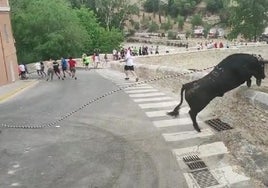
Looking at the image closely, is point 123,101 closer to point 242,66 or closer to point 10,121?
point 10,121

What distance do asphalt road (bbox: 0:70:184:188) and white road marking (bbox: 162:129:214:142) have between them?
0.72ft

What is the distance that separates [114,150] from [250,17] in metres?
45.4

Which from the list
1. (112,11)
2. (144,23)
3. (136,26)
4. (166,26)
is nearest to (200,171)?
(112,11)

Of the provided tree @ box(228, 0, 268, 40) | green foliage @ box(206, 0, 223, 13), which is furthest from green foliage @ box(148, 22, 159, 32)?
tree @ box(228, 0, 268, 40)

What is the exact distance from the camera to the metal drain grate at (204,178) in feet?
26.2

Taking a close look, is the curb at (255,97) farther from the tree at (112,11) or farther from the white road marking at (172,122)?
the tree at (112,11)

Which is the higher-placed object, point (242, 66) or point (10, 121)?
point (242, 66)

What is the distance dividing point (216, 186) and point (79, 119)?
6.06 metres

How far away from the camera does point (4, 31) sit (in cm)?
2981

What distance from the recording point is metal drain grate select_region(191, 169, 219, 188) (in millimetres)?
7979

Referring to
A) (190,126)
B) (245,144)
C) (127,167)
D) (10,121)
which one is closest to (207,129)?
(190,126)

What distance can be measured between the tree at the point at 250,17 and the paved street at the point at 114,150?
39.6 metres

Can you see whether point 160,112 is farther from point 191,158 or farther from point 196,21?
point 196,21

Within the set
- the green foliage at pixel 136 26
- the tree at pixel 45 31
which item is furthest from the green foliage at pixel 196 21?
the tree at pixel 45 31
